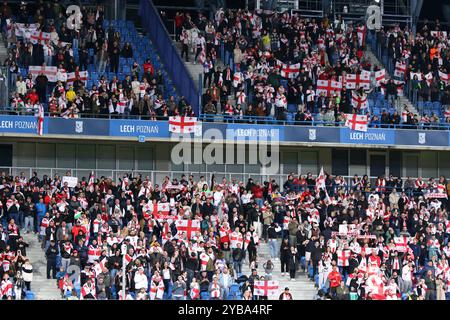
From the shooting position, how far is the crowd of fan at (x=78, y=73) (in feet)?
121

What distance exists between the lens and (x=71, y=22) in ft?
133

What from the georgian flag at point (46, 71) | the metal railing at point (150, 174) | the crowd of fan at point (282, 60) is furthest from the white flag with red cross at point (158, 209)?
the georgian flag at point (46, 71)

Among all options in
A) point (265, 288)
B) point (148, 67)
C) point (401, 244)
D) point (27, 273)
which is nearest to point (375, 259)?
point (401, 244)

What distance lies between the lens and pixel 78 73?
37594mm

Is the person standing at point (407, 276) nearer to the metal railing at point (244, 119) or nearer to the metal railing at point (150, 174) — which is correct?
the metal railing at point (150, 174)

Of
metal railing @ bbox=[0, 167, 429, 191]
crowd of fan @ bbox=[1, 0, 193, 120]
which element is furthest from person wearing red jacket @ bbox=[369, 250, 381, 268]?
crowd of fan @ bbox=[1, 0, 193, 120]

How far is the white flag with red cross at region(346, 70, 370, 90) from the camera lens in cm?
4062

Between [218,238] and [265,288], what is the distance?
11.9ft

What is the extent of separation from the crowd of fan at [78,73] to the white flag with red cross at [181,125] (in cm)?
74

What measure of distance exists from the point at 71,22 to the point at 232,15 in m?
6.50

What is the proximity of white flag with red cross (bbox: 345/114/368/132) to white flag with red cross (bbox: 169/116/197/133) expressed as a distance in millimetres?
5597

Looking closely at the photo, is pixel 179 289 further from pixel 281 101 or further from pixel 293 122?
pixel 281 101

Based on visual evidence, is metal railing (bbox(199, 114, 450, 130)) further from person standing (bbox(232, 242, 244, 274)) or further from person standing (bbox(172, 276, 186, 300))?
person standing (bbox(172, 276, 186, 300))
